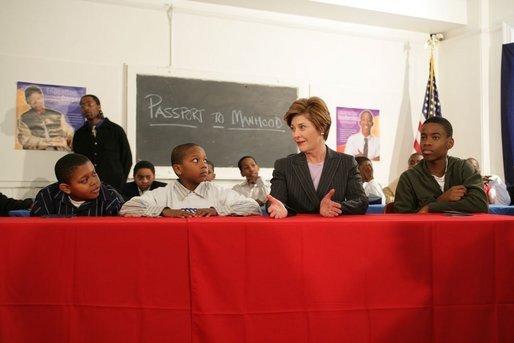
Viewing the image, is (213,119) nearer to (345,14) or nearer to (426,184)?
(345,14)

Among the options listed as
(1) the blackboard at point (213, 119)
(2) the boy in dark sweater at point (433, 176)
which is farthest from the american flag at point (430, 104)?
(2) the boy in dark sweater at point (433, 176)

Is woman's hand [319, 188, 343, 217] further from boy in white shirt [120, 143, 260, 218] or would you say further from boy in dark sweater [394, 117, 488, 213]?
boy in dark sweater [394, 117, 488, 213]

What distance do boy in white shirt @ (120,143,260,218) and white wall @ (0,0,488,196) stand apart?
11.8 ft

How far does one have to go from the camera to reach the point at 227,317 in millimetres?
1676

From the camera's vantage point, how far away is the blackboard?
20.1 ft

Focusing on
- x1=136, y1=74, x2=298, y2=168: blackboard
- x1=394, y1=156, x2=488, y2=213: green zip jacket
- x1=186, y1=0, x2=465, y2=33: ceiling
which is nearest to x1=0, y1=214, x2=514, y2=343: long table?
x1=394, y1=156, x2=488, y2=213: green zip jacket

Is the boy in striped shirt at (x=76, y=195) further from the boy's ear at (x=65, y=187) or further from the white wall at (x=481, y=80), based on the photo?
the white wall at (x=481, y=80)

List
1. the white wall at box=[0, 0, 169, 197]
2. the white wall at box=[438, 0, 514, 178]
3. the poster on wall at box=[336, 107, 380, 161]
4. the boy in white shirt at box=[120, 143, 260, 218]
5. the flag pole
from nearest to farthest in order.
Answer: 1. the boy in white shirt at box=[120, 143, 260, 218]
2. the white wall at box=[0, 0, 169, 197]
3. the white wall at box=[438, 0, 514, 178]
4. the poster on wall at box=[336, 107, 380, 161]
5. the flag pole

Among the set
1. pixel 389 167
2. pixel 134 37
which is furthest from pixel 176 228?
pixel 389 167

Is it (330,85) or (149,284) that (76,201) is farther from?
(330,85)

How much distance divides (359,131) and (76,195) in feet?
17.8

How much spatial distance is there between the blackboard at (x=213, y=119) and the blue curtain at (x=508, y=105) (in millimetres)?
2861

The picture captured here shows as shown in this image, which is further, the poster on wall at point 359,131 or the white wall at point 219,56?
the poster on wall at point 359,131

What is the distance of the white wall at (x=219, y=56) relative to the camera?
5562 mm
